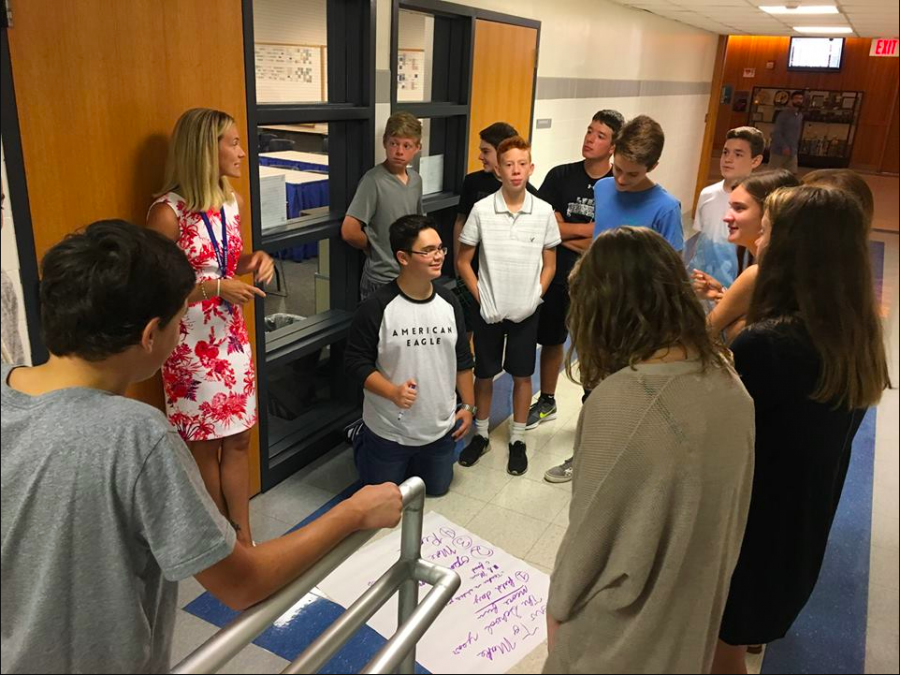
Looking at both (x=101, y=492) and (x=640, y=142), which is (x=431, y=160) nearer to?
(x=640, y=142)

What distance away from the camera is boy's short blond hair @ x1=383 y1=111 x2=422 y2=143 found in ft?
10.5

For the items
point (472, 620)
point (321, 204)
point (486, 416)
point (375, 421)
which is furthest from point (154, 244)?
point (321, 204)

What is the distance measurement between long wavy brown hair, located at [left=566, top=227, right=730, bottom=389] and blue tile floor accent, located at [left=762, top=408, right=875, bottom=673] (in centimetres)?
102

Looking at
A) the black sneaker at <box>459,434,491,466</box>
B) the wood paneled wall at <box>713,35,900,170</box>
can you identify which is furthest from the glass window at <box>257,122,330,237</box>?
the wood paneled wall at <box>713,35,900,170</box>

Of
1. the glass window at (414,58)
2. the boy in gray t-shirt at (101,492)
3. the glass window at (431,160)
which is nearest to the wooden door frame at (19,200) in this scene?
the boy in gray t-shirt at (101,492)

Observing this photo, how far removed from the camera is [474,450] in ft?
11.1

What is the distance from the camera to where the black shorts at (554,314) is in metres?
3.58

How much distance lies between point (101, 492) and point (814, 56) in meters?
14.8

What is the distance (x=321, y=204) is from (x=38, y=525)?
496cm

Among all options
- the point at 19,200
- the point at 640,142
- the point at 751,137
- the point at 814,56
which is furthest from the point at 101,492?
the point at 814,56

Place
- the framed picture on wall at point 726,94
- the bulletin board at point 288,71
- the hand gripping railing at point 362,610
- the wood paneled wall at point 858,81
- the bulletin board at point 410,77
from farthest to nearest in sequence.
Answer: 1. the wood paneled wall at point 858,81
2. the framed picture on wall at point 726,94
3. the bulletin board at point 288,71
4. the bulletin board at point 410,77
5. the hand gripping railing at point 362,610

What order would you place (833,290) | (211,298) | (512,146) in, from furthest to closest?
(512,146) < (211,298) < (833,290)

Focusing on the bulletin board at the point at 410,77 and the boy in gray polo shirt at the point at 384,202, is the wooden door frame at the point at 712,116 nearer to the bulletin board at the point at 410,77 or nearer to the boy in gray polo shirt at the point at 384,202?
the bulletin board at the point at 410,77

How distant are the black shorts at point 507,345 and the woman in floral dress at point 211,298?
1.18 metres
